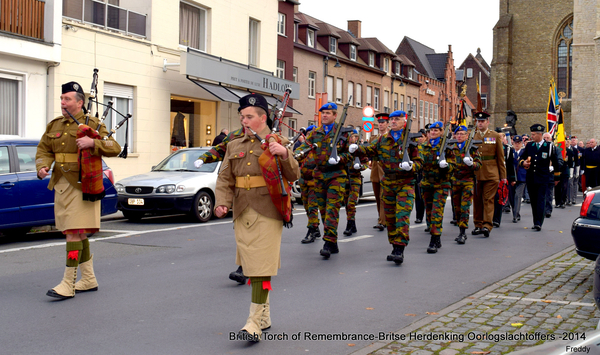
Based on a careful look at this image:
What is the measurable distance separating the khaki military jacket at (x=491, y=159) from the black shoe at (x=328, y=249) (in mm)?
3960

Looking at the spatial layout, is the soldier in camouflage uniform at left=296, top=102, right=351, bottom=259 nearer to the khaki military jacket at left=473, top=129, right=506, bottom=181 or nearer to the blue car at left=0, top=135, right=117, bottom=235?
the khaki military jacket at left=473, top=129, right=506, bottom=181

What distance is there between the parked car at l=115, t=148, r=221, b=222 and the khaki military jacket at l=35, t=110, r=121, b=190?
630 cm

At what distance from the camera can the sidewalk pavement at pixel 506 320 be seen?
→ 15.2 feet

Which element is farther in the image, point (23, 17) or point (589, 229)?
point (23, 17)

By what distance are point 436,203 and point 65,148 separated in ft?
17.9

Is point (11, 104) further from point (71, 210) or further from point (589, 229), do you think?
point (589, 229)

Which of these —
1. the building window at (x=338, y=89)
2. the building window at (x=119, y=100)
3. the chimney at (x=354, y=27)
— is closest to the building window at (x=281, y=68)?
the building window at (x=338, y=89)

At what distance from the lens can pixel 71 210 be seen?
624 cm

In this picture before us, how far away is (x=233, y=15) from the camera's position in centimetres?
2630

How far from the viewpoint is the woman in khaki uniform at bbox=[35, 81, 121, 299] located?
6.20 meters

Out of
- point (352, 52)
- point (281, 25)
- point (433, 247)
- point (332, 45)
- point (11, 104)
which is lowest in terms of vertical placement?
point (433, 247)

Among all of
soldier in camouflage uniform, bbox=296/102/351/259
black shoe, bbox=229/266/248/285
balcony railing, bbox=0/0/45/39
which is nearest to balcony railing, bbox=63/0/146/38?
balcony railing, bbox=0/0/45/39

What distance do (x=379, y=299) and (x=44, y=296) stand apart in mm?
3267

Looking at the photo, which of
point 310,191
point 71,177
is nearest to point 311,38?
point 310,191
